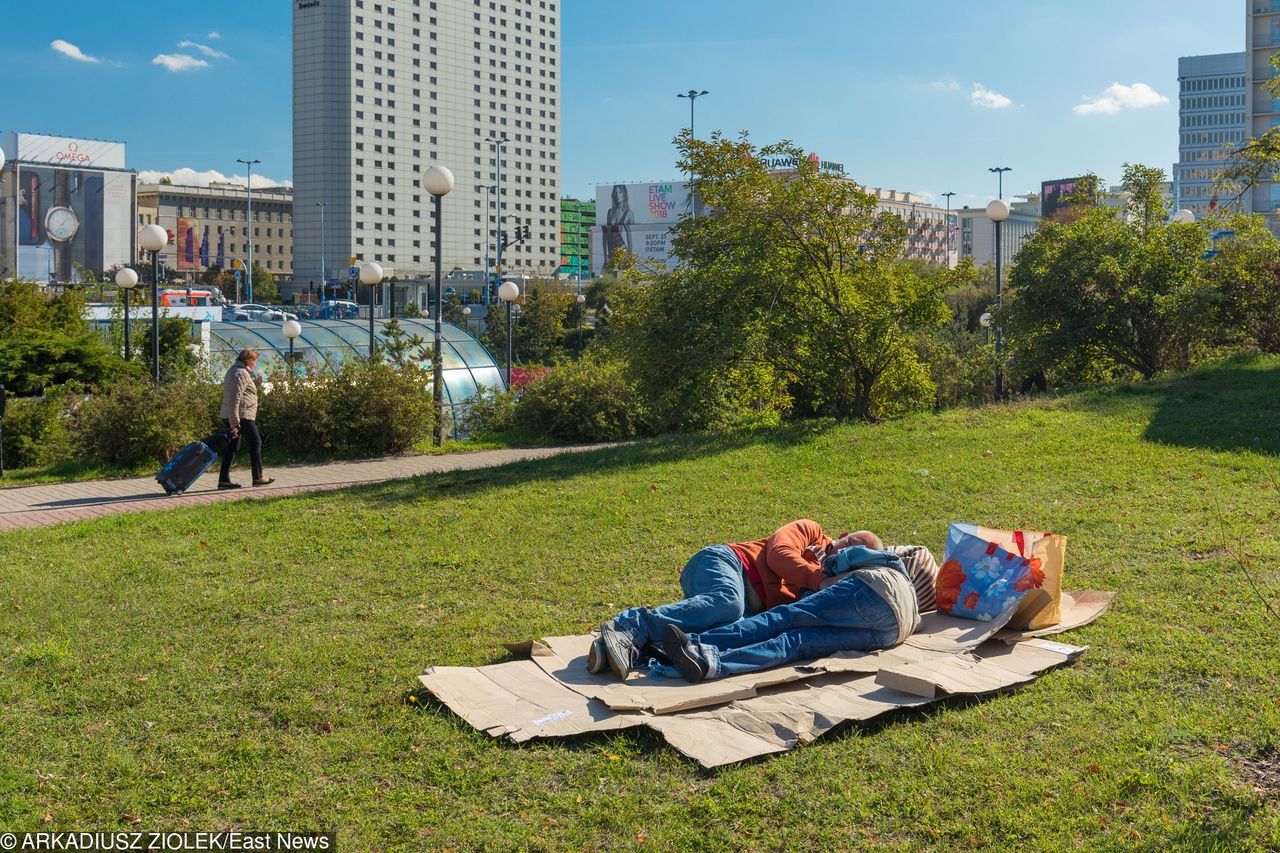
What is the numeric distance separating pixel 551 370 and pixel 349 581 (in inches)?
514

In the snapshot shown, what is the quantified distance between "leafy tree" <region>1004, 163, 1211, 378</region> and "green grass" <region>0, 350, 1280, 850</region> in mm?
6508

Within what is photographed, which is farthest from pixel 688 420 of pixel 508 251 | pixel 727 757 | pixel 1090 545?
pixel 508 251

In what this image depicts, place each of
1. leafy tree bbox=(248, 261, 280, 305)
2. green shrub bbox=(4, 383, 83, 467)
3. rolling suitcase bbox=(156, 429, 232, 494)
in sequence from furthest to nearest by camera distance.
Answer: leafy tree bbox=(248, 261, 280, 305) < green shrub bbox=(4, 383, 83, 467) < rolling suitcase bbox=(156, 429, 232, 494)

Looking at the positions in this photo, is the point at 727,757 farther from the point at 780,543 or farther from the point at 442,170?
the point at 442,170

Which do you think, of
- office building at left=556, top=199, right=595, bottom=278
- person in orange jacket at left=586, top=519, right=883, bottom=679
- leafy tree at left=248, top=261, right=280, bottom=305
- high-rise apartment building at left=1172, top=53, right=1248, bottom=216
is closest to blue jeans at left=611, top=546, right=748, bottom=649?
person in orange jacket at left=586, top=519, right=883, bottom=679

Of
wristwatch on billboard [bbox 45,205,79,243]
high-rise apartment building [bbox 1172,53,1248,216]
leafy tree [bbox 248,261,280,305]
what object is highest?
high-rise apartment building [bbox 1172,53,1248,216]

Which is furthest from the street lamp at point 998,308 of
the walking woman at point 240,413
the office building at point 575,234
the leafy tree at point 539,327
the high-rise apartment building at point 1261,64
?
the office building at point 575,234

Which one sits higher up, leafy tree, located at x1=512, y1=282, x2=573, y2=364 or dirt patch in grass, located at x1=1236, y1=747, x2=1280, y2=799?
leafy tree, located at x1=512, y1=282, x2=573, y2=364

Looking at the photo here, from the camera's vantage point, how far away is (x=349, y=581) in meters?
7.75

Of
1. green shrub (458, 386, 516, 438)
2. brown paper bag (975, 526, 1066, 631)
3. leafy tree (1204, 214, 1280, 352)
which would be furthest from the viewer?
green shrub (458, 386, 516, 438)

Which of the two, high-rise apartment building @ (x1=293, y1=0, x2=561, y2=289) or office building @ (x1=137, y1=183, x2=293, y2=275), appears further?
office building @ (x1=137, y1=183, x2=293, y2=275)

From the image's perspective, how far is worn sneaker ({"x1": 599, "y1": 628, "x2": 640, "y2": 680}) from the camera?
528cm

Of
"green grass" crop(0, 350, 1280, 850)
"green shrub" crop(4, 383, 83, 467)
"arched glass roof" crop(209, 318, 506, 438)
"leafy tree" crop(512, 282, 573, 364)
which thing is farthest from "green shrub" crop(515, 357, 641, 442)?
"leafy tree" crop(512, 282, 573, 364)

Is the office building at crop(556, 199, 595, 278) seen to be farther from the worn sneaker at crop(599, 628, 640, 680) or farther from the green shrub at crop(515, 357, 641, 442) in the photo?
the worn sneaker at crop(599, 628, 640, 680)
